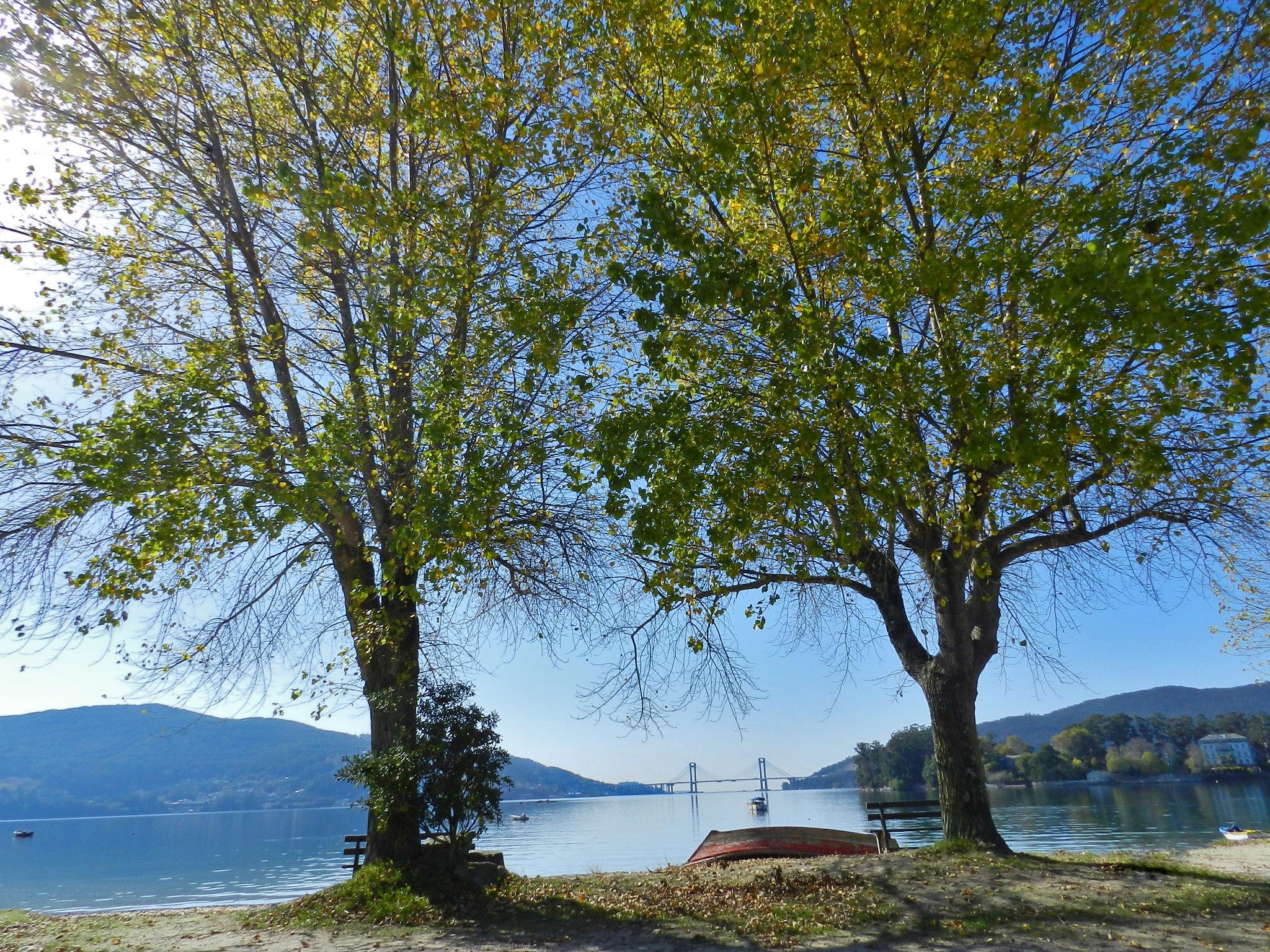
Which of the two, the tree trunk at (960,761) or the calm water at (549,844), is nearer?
the tree trunk at (960,761)

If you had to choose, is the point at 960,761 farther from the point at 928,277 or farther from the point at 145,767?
the point at 145,767

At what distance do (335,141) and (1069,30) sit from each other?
10545 mm

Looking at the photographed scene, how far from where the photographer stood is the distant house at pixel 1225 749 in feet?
363

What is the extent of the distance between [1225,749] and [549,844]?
358 ft

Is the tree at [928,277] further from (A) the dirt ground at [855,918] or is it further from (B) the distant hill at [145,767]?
(B) the distant hill at [145,767]

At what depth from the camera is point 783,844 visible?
1494 centimetres

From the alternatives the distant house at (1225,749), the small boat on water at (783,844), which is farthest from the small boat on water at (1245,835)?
the distant house at (1225,749)

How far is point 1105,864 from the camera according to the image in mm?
10891

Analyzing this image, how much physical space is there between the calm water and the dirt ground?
14.9 m

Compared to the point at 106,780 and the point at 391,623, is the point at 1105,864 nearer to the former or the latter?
the point at 391,623

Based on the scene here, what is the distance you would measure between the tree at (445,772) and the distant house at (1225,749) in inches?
5286

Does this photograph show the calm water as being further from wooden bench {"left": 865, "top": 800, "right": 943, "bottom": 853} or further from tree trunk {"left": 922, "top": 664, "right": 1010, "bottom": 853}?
tree trunk {"left": 922, "top": 664, "right": 1010, "bottom": 853}

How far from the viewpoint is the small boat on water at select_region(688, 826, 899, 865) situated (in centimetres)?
1470

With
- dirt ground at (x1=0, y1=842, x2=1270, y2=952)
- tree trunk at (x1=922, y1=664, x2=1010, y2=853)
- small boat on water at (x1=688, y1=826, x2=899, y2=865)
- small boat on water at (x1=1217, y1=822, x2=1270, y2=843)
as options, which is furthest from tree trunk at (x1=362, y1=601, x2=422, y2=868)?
small boat on water at (x1=1217, y1=822, x2=1270, y2=843)
